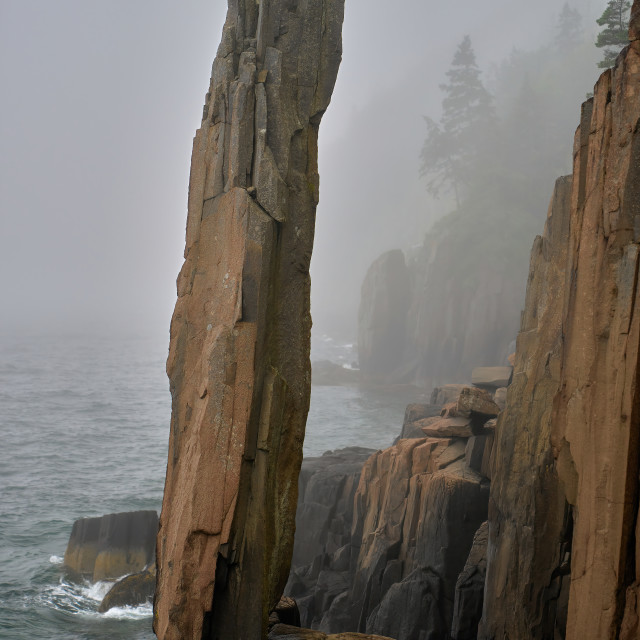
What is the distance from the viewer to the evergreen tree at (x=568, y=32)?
8706 cm

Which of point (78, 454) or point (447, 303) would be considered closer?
point (78, 454)

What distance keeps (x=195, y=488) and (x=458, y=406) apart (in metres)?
10.9

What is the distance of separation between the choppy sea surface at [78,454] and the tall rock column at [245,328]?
1000cm

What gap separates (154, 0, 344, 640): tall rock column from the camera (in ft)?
32.2

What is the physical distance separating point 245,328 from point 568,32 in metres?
90.5

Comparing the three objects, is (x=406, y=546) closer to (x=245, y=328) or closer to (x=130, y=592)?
(x=130, y=592)

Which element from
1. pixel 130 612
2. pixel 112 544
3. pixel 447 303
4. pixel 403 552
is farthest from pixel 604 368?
pixel 447 303

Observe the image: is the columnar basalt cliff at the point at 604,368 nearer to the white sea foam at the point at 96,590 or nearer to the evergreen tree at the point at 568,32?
the white sea foam at the point at 96,590

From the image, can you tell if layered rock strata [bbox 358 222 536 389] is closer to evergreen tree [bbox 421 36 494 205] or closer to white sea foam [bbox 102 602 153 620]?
evergreen tree [bbox 421 36 494 205]

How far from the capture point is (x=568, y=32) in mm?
88250

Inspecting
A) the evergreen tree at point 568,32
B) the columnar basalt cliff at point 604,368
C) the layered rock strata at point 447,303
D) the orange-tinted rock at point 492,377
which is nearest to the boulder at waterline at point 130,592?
the orange-tinted rock at point 492,377

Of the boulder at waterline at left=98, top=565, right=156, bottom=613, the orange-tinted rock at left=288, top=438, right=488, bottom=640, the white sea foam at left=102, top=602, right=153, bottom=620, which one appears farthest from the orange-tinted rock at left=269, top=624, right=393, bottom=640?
the boulder at waterline at left=98, top=565, right=156, bottom=613

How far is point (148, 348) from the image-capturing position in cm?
10594

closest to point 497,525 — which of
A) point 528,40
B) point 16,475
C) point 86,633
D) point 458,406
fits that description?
point 458,406
